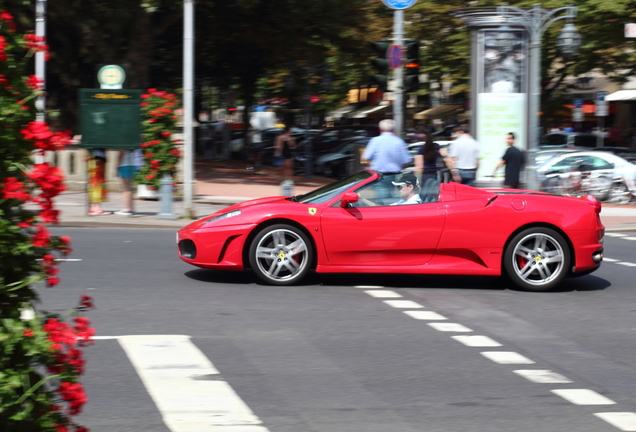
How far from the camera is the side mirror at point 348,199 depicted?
907 cm

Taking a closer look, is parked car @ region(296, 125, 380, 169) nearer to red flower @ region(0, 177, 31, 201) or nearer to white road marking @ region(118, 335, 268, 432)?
white road marking @ region(118, 335, 268, 432)

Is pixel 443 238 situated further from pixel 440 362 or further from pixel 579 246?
pixel 440 362

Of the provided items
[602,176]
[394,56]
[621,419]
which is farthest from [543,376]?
[602,176]

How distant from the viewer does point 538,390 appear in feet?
18.2

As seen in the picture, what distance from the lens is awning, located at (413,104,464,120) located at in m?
53.7

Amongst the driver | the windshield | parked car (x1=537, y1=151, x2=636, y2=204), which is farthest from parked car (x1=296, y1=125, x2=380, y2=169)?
the driver

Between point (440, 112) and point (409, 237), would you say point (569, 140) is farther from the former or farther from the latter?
point (409, 237)

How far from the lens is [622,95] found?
45.1m

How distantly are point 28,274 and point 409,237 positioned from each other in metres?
6.17

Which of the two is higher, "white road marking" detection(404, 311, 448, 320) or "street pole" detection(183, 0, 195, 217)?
"street pole" detection(183, 0, 195, 217)

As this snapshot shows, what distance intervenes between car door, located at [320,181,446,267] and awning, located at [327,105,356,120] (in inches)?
2404

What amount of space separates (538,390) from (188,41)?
39.9 feet

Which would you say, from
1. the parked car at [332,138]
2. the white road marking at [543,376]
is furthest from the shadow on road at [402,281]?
the parked car at [332,138]

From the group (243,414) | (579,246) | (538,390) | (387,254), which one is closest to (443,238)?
(387,254)
